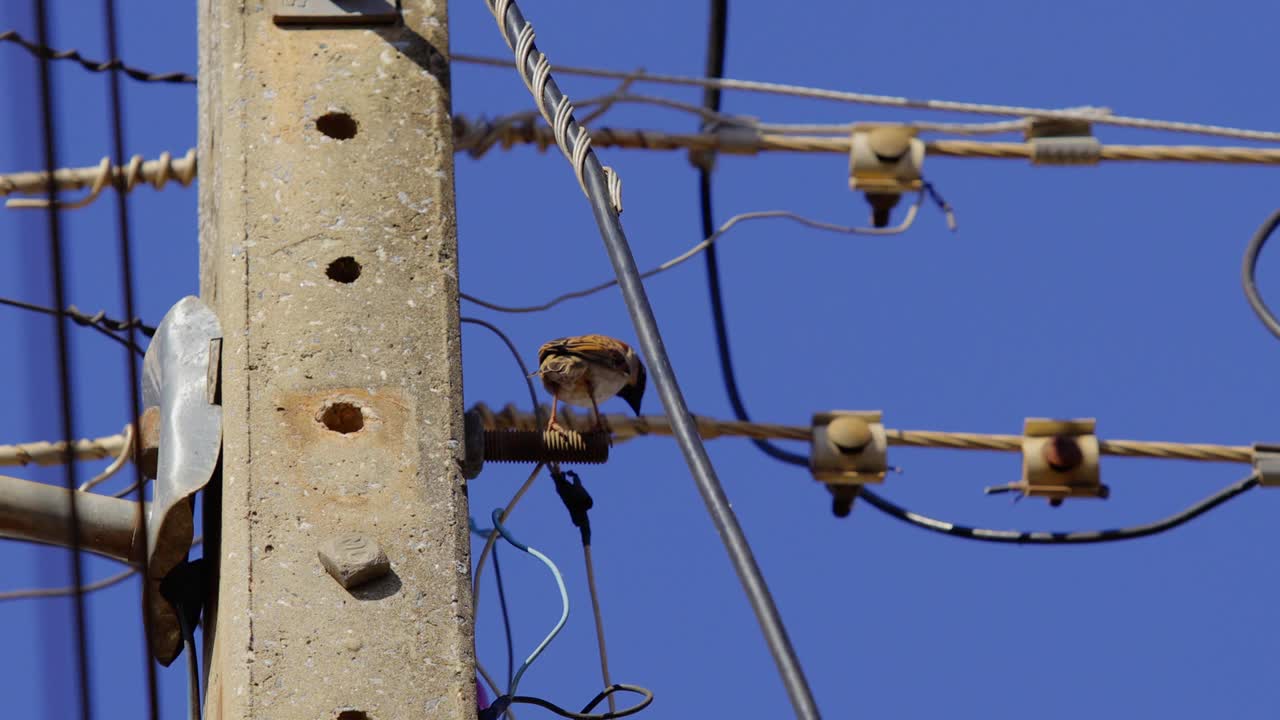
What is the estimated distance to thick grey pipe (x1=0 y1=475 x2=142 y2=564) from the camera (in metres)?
4.66

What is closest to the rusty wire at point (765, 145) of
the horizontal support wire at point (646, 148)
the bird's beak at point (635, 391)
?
the horizontal support wire at point (646, 148)

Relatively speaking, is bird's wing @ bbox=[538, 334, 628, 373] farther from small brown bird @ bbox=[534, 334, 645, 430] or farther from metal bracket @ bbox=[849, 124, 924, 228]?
metal bracket @ bbox=[849, 124, 924, 228]

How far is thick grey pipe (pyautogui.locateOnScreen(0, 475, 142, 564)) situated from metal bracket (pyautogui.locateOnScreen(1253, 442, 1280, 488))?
16.9 feet

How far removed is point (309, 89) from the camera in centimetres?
482

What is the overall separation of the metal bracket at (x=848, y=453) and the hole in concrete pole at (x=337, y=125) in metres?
4.62

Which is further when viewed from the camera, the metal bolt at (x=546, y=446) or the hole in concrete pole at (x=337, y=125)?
the metal bolt at (x=546, y=446)

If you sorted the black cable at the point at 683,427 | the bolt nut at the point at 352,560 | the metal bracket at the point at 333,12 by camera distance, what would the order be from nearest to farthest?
the black cable at the point at 683,427 < the bolt nut at the point at 352,560 < the metal bracket at the point at 333,12

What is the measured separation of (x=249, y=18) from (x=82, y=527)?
97 centimetres

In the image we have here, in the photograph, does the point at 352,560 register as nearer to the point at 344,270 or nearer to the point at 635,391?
the point at 344,270

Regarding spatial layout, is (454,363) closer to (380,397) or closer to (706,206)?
(380,397)

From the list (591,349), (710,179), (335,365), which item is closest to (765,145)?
(710,179)

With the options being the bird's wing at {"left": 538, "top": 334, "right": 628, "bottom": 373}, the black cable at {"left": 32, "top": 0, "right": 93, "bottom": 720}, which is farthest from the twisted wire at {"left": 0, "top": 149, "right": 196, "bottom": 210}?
the black cable at {"left": 32, "top": 0, "right": 93, "bottom": 720}

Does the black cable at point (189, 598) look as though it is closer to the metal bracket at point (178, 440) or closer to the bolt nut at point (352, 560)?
the metal bracket at point (178, 440)

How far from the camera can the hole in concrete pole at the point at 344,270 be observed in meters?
4.68
